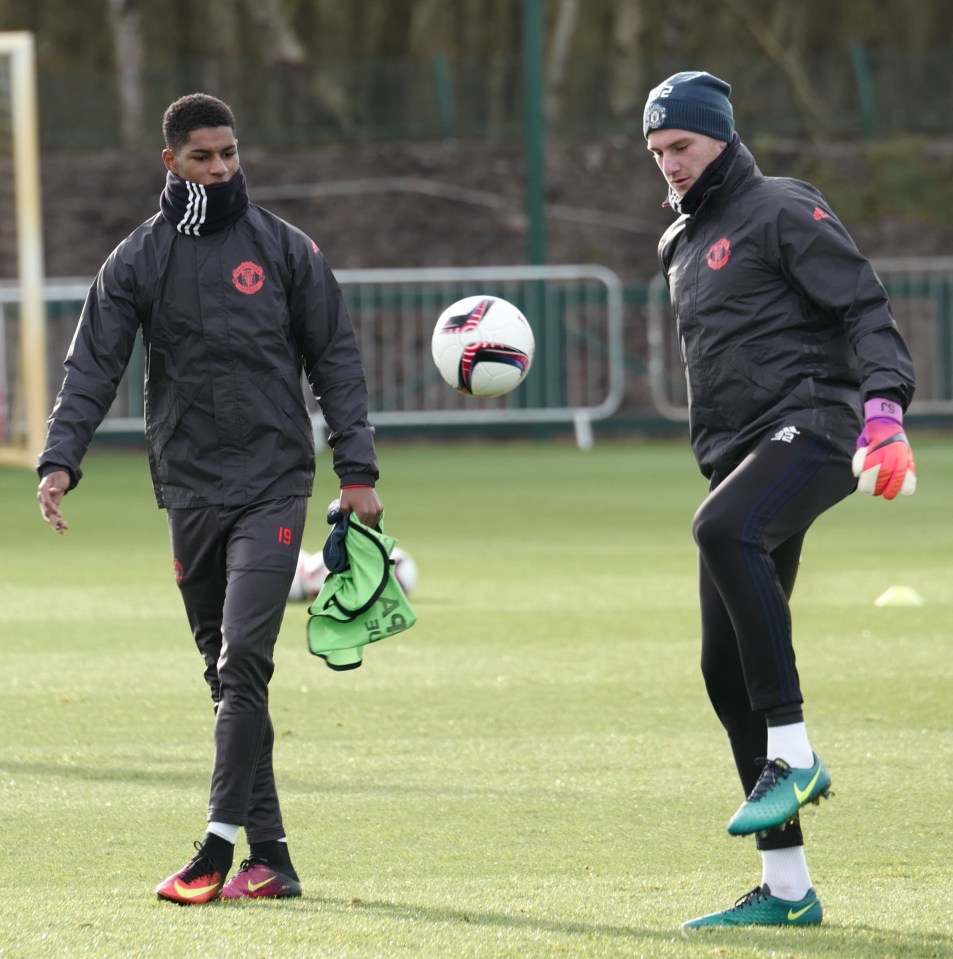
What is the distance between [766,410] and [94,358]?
179cm

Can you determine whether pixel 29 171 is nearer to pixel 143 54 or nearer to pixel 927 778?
pixel 927 778

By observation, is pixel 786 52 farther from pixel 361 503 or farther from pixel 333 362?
pixel 361 503

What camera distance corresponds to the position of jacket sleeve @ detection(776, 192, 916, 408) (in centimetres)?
459

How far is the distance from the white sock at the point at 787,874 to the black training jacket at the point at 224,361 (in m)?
1.43

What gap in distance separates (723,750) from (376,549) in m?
2.17

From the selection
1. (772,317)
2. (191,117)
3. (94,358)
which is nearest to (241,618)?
(94,358)

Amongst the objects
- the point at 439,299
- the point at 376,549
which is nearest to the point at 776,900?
the point at 376,549

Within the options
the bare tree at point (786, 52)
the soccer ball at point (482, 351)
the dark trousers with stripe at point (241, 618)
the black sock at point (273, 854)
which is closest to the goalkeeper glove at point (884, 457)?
the dark trousers with stripe at point (241, 618)

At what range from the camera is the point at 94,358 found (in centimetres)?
519

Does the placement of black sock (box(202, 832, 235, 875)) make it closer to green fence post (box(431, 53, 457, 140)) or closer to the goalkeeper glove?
the goalkeeper glove

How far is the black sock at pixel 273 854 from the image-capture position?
503cm

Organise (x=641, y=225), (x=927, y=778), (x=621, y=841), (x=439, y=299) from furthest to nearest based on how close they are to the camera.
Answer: (x=641, y=225) < (x=439, y=299) < (x=927, y=778) < (x=621, y=841)

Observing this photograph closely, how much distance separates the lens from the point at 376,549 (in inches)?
206

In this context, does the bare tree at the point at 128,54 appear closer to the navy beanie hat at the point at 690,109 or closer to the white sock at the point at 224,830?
the navy beanie hat at the point at 690,109
